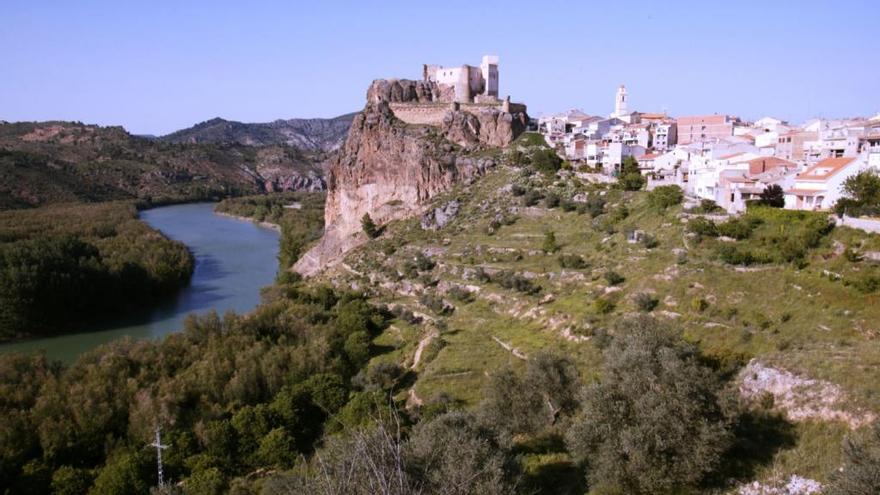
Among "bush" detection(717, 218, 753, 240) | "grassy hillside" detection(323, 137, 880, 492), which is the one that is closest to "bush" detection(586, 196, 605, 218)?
"grassy hillside" detection(323, 137, 880, 492)

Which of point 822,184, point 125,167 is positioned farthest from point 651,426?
point 125,167

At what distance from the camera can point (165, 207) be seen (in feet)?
360

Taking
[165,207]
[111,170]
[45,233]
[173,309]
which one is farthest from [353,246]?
[111,170]

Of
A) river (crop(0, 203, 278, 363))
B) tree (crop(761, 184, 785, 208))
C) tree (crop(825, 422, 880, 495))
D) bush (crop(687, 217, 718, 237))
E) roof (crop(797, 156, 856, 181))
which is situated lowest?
river (crop(0, 203, 278, 363))

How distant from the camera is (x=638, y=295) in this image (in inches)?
846

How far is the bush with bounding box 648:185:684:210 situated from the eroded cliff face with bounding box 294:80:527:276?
1518 centimetres

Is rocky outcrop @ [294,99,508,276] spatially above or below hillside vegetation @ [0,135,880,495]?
above

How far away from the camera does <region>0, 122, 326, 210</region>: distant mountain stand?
285 ft

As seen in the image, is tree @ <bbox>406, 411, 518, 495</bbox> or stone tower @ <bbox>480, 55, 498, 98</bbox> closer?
tree @ <bbox>406, 411, 518, 495</bbox>

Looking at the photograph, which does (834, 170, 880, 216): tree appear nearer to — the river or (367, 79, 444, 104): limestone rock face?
(367, 79, 444, 104): limestone rock face

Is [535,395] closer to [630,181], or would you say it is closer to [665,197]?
[665,197]

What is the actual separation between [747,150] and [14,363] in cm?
3887

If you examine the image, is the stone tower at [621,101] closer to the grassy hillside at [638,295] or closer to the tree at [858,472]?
the grassy hillside at [638,295]

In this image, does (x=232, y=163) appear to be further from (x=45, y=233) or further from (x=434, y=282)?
(x=434, y=282)
